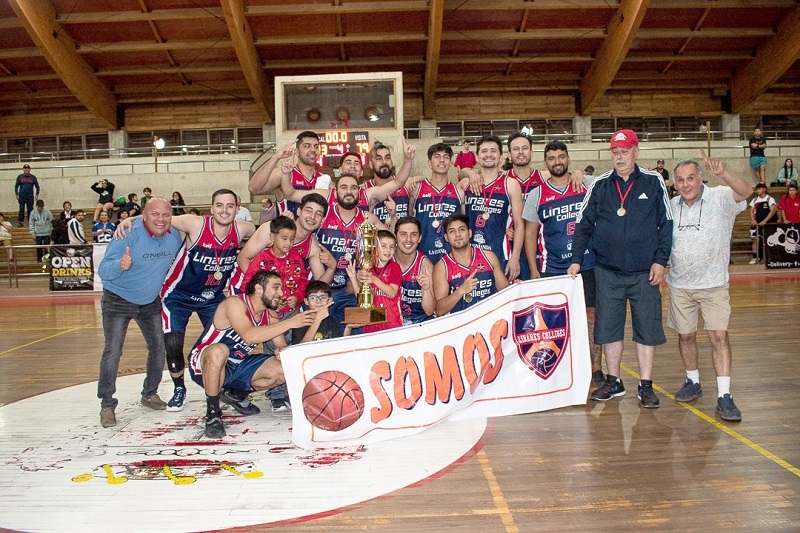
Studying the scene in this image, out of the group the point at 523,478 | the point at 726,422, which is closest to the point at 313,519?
the point at 523,478

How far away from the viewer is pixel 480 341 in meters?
5.12

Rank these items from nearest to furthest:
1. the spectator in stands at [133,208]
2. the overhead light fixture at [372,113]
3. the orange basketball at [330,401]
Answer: the orange basketball at [330,401] → the spectator in stands at [133,208] → the overhead light fixture at [372,113]

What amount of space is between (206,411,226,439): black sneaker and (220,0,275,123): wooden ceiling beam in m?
17.1

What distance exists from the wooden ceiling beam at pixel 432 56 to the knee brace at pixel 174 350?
16.2 meters

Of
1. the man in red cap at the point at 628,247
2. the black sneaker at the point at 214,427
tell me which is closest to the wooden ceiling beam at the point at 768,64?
the man in red cap at the point at 628,247

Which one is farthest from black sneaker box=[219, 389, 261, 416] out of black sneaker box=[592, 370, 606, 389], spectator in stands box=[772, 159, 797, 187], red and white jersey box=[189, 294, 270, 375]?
spectator in stands box=[772, 159, 797, 187]

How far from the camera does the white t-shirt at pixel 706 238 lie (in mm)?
5191

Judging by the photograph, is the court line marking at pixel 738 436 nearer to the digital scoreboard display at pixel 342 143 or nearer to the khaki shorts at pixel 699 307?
the khaki shorts at pixel 699 307

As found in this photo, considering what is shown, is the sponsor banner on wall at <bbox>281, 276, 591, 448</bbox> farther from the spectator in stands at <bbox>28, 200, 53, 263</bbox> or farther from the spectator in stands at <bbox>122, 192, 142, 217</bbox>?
the spectator in stands at <bbox>28, 200, 53, 263</bbox>

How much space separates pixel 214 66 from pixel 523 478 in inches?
877

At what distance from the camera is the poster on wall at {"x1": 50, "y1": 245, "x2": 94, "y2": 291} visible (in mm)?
16203

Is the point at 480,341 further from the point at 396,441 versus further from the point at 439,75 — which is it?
the point at 439,75

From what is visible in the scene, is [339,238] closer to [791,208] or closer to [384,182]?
[384,182]

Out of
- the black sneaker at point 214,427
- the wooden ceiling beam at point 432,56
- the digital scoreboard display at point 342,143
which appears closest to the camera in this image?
the black sneaker at point 214,427
